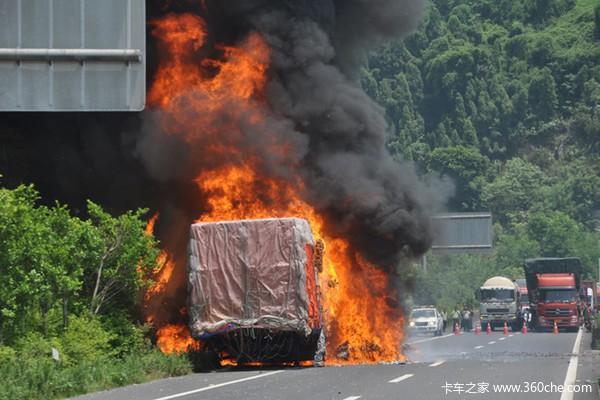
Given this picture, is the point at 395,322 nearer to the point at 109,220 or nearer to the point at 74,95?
the point at 109,220

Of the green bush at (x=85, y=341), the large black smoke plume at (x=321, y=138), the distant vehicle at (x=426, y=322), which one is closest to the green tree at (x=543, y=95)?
the distant vehicle at (x=426, y=322)

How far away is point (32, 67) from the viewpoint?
2027 centimetres

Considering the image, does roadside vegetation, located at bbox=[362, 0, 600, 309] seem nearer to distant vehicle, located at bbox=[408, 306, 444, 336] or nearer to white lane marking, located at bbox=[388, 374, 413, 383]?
distant vehicle, located at bbox=[408, 306, 444, 336]

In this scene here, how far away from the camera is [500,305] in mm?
69375

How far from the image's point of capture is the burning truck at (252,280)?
23422 mm

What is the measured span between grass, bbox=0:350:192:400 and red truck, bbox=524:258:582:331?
1691 inches

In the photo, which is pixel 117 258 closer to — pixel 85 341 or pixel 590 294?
pixel 85 341

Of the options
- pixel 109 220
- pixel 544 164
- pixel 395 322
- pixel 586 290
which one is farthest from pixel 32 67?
pixel 544 164

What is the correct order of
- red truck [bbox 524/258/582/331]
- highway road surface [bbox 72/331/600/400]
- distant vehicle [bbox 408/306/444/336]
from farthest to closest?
red truck [bbox 524/258/582/331] < distant vehicle [bbox 408/306/444/336] < highway road surface [bbox 72/331/600/400]

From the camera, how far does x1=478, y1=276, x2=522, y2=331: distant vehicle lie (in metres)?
68.8

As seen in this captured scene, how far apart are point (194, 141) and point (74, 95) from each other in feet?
32.2

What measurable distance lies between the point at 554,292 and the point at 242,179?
121 ft

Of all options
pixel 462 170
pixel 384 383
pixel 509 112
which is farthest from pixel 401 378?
pixel 509 112

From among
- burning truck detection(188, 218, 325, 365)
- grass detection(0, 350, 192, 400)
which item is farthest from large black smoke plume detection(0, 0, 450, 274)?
grass detection(0, 350, 192, 400)
